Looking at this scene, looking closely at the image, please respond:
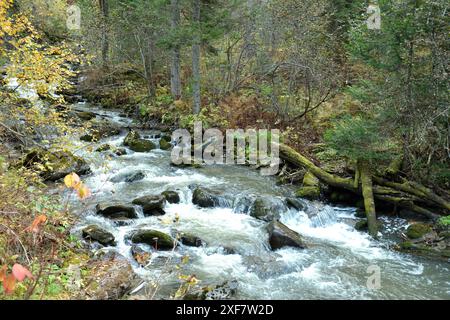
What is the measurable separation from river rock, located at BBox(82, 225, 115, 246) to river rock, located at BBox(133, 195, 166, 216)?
5.70 feet

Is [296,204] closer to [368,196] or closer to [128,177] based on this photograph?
[368,196]

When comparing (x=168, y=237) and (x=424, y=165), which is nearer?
(x=168, y=237)

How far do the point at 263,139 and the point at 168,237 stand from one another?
759 cm

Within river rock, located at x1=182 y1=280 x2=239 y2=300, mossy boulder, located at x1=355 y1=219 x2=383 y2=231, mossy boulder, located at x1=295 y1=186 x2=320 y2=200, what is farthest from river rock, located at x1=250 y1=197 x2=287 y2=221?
river rock, located at x1=182 y1=280 x2=239 y2=300

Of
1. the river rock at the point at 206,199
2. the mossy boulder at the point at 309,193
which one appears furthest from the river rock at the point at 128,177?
the mossy boulder at the point at 309,193

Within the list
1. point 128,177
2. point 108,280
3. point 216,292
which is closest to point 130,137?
point 128,177

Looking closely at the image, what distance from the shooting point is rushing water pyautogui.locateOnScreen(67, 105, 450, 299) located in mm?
6902

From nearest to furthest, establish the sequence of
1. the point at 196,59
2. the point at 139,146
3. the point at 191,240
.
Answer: the point at 191,240 → the point at 139,146 → the point at 196,59

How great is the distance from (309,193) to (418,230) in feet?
10.1

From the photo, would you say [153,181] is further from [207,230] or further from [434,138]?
[434,138]

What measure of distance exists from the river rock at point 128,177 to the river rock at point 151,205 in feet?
7.37

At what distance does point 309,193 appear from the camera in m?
11.1

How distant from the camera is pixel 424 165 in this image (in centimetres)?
980

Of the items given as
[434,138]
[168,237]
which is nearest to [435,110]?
[434,138]
